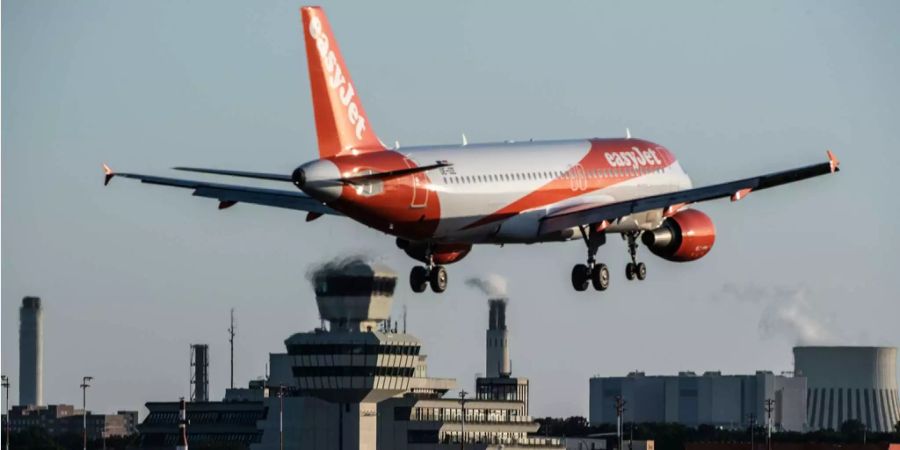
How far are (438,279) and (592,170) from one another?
10597mm

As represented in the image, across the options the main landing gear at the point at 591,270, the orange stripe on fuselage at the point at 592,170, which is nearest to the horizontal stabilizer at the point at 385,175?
the orange stripe on fuselage at the point at 592,170

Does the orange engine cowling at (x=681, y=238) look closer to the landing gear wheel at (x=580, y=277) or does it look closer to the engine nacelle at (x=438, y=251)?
the landing gear wheel at (x=580, y=277)

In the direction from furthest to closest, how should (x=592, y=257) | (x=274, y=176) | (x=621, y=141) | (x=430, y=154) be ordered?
(x=621, y=141)
(x=592, y=257)
(x=430, y=154)
(x=274, y=176)

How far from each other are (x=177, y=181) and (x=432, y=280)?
12467 mm

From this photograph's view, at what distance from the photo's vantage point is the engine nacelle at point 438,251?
97.4 metres

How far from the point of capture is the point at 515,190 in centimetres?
9694

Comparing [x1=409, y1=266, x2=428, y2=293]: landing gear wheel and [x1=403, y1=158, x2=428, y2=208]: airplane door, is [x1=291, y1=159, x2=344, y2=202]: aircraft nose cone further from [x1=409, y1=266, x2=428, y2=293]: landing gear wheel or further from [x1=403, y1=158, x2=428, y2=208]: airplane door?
[x1=409, y1=266, x2=428, y2=293]: landing gear wheel

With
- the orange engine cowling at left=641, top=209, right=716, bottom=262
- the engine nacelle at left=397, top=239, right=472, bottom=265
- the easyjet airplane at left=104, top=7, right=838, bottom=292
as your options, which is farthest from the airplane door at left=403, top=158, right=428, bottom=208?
the orange engine cowling at left=641, top=209, right=716, bottom=262

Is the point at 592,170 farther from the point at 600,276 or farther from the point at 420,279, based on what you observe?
the point at 420,279

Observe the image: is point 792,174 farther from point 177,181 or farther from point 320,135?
point 177,181

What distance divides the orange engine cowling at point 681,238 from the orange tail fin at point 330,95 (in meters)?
18.1

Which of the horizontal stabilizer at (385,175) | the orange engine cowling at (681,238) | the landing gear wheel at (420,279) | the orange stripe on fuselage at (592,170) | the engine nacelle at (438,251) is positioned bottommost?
the landing gear wheel at (420,279)

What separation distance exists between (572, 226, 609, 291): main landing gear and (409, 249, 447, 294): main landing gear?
708 centimetres

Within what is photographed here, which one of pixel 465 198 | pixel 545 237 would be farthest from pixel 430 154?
pixel 545 237
